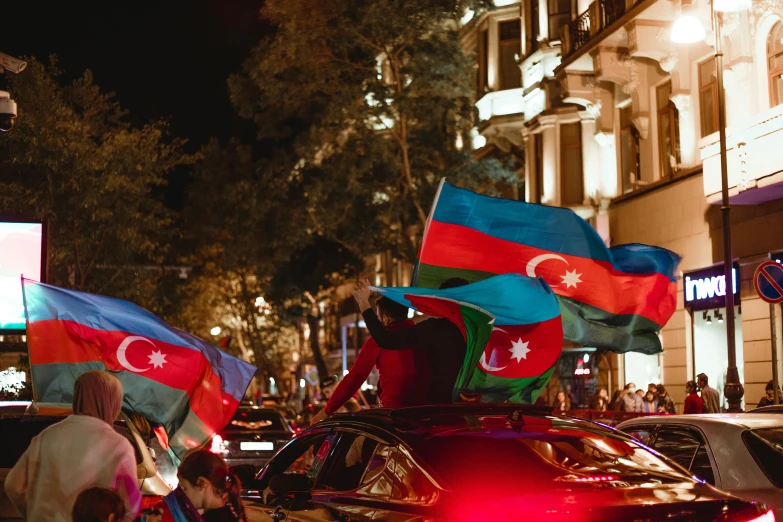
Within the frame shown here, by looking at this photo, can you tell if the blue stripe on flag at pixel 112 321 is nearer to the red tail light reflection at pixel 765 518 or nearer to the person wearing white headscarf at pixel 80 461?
the person wearing white headscarf at pixel 80 461

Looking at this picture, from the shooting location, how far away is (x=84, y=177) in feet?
98.4

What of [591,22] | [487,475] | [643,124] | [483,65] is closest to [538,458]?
[487,475]

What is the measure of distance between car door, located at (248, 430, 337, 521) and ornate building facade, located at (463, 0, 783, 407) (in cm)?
1262

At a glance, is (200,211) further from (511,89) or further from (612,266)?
(612,266)

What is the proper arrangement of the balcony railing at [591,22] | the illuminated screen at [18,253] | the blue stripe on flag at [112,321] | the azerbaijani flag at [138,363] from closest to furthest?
1. the azerbaijani flag at [138,363]
2. the blue stripe on flag at [112,321]
3. the illuminated screen at [18,253]
4. the balcony railing at [591,22]

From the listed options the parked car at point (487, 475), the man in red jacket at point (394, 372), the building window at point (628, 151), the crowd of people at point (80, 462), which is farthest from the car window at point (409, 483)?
the building window at point (628, 151)

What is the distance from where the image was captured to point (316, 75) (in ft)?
106

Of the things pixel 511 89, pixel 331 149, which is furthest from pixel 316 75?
pixel 511 89

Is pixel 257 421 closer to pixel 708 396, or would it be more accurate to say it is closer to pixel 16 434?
pixel 708 396

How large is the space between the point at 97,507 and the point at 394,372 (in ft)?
12.5

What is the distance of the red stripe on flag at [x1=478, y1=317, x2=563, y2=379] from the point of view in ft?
30.0

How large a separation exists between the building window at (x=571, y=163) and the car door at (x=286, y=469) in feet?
76.6

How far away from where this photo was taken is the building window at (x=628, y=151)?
26906 mm

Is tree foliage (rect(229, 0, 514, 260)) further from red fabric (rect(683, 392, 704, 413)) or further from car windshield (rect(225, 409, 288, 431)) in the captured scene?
red fabric (rect(683, 392, 704, 413))
